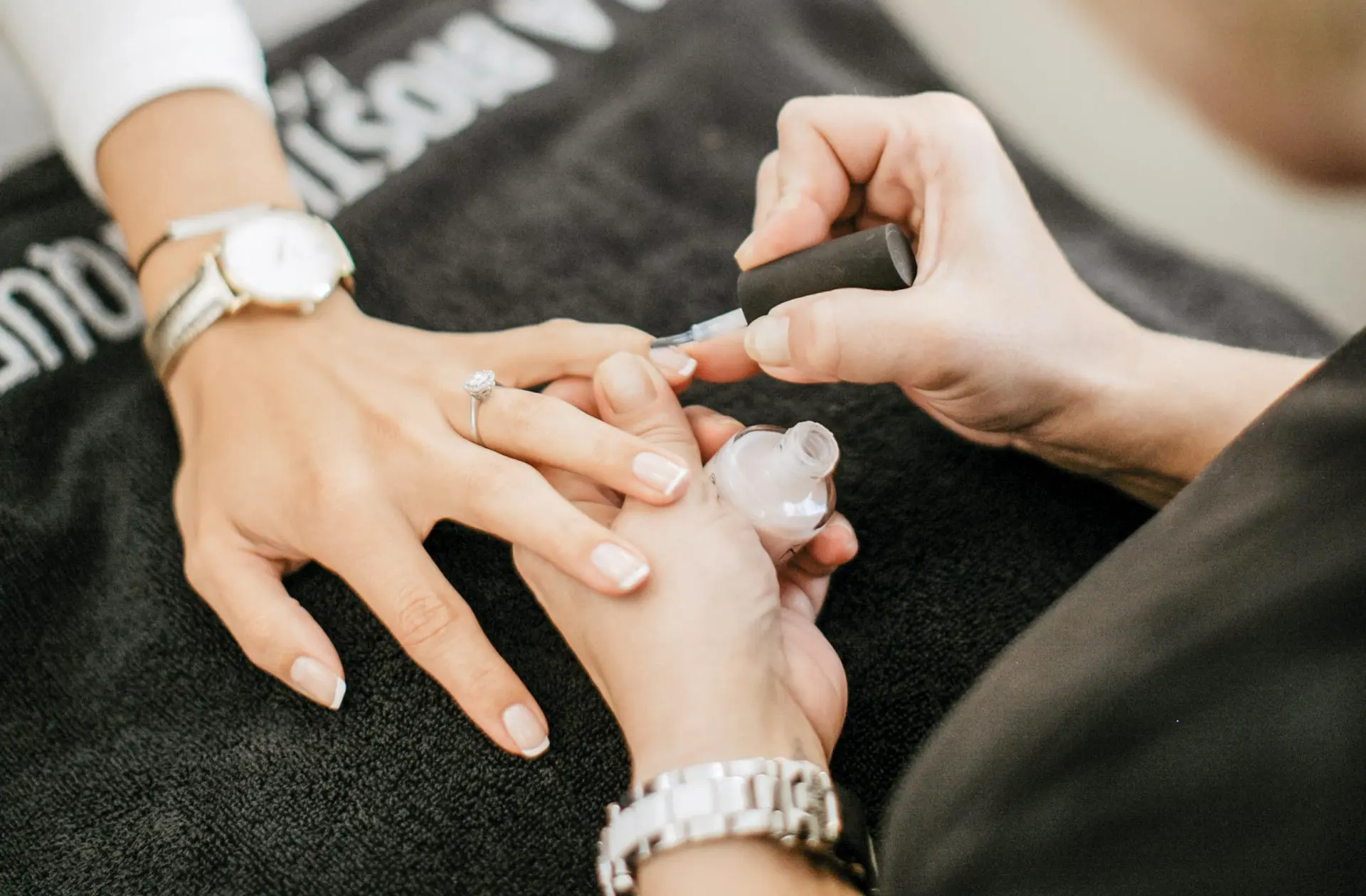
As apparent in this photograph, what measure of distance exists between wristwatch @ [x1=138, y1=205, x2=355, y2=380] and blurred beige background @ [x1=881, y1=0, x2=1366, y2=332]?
2.37 ft

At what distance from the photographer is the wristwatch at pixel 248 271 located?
69cm

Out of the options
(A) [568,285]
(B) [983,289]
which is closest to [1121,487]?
(B) [983,289]

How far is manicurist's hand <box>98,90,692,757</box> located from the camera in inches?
22.8

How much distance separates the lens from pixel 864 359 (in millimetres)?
558

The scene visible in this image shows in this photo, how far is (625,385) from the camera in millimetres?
614

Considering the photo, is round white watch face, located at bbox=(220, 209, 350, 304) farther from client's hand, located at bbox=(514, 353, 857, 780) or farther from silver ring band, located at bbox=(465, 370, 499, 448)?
client's hand, located at bbox=(514, 353, 857, 780)

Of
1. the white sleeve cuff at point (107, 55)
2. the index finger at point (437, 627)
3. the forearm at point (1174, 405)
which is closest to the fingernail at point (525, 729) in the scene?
the index finger at point (437, 627)

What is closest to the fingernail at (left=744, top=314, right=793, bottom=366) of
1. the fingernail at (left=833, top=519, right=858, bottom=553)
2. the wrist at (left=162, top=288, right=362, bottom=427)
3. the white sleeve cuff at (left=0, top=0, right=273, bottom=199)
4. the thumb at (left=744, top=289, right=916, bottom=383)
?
the thumb at (left=744, top=289, right=916, bottom=383)

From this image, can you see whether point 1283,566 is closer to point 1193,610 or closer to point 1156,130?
point 1193,610

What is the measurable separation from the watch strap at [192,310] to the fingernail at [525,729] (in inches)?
15.7

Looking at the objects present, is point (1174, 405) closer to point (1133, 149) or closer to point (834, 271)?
point (834, 271)

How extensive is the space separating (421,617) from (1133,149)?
113 cm

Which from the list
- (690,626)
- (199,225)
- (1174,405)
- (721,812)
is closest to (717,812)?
(721,812)

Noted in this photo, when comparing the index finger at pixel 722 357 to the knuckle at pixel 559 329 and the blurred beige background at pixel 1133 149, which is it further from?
the blurred beige background at pixel 1133 149
